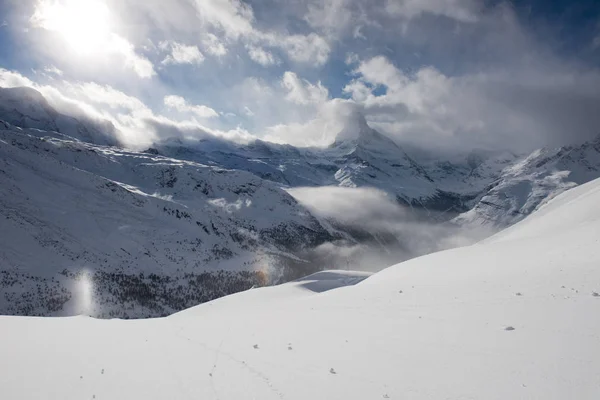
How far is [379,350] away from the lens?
9.92 metres

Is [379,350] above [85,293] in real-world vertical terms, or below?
below

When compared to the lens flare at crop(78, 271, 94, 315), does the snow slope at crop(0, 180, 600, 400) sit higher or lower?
lower

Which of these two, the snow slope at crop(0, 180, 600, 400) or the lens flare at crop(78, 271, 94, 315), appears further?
the lens flare at crop(78, 271, 94, 315)

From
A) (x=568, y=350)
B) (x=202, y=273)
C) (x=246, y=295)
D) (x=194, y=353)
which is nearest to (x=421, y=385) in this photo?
(x=568, y=350)

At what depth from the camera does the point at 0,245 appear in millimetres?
145500

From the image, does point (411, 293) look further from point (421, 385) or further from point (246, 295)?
point (246, 295)

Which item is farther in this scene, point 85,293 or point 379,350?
point 85,293

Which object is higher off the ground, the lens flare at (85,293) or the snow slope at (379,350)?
the lens flare at (85,293)

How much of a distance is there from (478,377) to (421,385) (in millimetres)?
1159

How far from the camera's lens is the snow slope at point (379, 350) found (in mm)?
7312

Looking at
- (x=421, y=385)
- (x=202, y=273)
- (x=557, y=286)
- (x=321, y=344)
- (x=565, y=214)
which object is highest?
(x=202, y=273)

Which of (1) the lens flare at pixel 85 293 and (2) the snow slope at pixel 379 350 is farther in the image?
(1) the lens flare at pixel 85 293

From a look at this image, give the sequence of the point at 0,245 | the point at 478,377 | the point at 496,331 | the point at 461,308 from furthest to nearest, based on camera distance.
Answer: the point at 0,245 → the point at 461,308 → the point at 496,331 → the point at 478,377

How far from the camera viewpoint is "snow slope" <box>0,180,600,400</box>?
7312 mm
